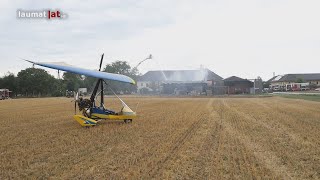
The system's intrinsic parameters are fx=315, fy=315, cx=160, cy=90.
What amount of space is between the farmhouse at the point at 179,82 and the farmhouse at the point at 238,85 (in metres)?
2.41

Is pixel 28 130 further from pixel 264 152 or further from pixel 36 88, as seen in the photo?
pixel 36 88

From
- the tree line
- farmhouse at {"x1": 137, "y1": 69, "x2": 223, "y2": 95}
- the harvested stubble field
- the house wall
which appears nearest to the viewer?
the harvested stubble field

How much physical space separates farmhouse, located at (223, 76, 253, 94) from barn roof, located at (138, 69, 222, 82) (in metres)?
17.1

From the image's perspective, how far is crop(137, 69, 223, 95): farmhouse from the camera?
263 feet

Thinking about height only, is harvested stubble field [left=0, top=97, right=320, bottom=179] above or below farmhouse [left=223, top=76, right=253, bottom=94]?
below

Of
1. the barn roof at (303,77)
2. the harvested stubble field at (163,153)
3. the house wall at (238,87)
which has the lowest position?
the harvested stubble field at (163,153)

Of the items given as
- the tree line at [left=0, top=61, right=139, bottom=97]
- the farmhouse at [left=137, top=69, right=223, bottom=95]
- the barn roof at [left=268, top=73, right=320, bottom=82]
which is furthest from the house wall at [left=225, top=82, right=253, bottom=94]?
the barn roof at [left=268, top=73, right=320, bottom=82]

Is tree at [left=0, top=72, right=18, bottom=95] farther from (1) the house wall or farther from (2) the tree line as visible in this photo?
(1) the house wall

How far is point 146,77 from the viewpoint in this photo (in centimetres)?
12275

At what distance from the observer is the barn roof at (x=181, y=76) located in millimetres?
105088

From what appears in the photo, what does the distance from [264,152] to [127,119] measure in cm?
924

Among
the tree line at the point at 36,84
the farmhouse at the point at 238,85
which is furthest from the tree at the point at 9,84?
the farmhouse at the point at 238,85

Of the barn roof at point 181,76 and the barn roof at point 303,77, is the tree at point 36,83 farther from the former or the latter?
the barn roof at point 303,77

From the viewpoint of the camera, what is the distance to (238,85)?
278ft
